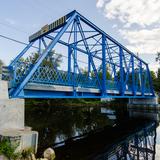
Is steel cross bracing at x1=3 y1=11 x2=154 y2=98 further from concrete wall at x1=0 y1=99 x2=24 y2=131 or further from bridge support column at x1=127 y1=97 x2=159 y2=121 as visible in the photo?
bridge support column at x1=127 y1=97 x2=159 y2=121

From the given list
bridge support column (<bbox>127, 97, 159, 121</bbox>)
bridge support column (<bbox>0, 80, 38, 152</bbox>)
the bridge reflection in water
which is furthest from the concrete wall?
bridge support column (<bbox>127, 97, 159, 121</bbox>)

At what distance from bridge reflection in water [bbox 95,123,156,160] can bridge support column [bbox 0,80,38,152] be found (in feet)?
19.1

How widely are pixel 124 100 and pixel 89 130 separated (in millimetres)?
35377

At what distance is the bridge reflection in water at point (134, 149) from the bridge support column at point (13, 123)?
5.81m

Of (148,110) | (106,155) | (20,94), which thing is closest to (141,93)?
(148,110)

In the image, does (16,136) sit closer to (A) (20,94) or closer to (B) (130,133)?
(A) (20,94)

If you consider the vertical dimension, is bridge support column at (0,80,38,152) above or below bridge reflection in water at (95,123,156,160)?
above

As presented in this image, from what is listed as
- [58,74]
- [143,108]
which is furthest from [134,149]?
[143,108]

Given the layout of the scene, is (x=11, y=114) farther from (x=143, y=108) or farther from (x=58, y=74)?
(x=143, y=108)

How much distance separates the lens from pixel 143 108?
48.3m

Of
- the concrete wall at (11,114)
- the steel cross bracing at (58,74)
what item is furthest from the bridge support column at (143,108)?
the concrete wall at (11,114)

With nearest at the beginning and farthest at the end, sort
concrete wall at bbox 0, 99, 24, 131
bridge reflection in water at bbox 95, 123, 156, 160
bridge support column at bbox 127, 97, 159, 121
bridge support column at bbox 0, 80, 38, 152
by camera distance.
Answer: bridge support column at bbox 0, 80, 38, 152, concrete wall at bbox 0, 99, 24, 131, bridge reflection in water at bbox 95, 123, 156, 160, bridge support column at bbox 127, 97, 159, 121

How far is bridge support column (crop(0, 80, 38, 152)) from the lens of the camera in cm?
1282

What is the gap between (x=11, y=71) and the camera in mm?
15148
